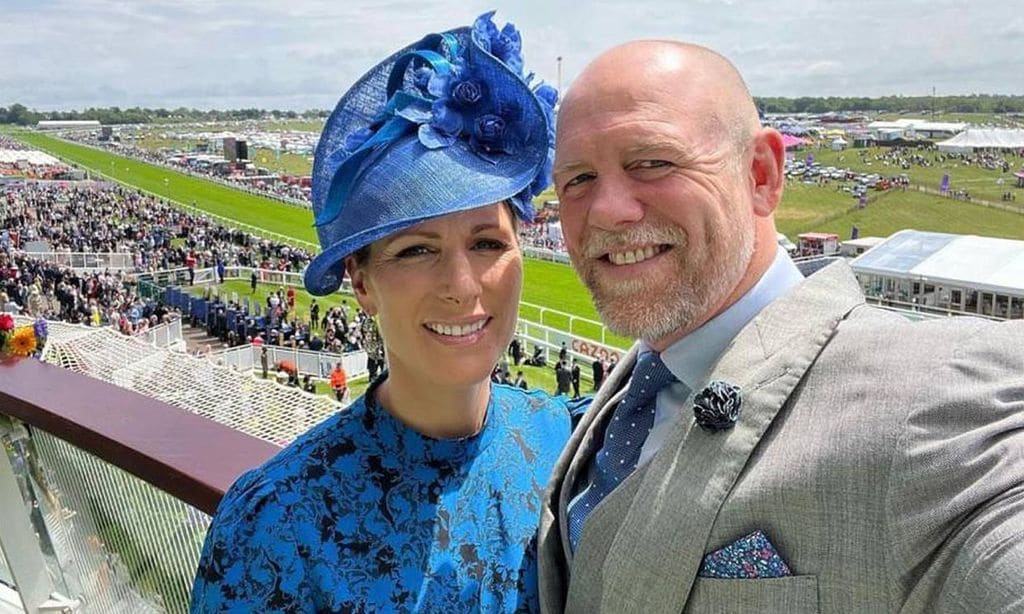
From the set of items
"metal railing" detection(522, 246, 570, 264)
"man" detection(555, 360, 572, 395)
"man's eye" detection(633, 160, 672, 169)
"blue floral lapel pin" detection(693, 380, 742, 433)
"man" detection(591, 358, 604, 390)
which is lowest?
"metal railing" detection(522, 246, 570, 264)

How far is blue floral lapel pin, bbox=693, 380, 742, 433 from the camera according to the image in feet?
4.81

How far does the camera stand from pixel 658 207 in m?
1.80

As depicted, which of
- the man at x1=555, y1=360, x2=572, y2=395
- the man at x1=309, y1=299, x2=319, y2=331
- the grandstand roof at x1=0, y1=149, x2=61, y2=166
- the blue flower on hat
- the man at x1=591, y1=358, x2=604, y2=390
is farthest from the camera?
the grandstand roof at x1=0, y1=149, x2=61, y2=166

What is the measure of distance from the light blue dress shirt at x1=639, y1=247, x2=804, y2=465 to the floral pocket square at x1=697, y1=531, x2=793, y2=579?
0.32 m

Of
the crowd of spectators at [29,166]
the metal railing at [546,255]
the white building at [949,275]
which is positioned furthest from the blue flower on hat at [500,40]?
the crowd of spectators at [29,166]

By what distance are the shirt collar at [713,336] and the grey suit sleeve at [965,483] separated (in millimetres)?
491

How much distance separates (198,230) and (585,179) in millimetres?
45237

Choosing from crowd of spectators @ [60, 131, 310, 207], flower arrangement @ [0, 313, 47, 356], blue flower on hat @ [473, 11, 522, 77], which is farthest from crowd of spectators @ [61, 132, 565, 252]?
blue flower on hat @ [473, 11, 522, 77]

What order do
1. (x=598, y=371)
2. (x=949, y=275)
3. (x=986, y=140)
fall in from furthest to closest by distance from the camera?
(x=986, y=140), (x=949, y=275), (x=598, y=371)

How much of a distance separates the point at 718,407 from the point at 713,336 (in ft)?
0.98

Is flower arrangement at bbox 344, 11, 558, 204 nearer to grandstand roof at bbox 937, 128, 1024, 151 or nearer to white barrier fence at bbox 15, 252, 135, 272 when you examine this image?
white barrier fence at bbox 15, 252, 135, 272

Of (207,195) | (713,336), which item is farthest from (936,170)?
(713,336)

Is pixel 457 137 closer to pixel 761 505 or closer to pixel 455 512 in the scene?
pixel 455 512

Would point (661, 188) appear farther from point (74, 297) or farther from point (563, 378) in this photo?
point (74, 297)
